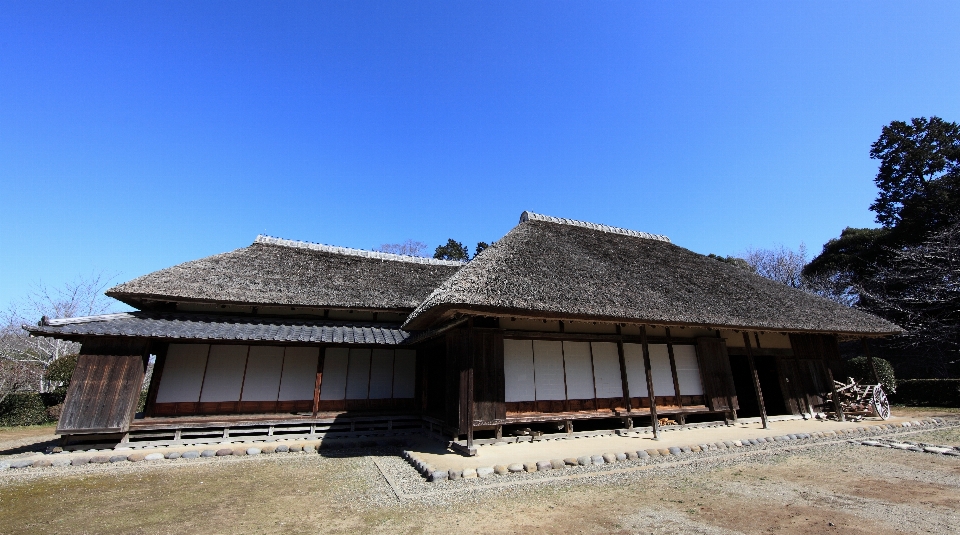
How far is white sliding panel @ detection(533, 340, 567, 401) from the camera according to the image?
8.72 metres

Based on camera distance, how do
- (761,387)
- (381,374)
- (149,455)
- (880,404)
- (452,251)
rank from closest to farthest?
(149,455), (381,374), (880,404), (761,387), (452,251)

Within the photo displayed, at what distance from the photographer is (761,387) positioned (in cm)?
1268

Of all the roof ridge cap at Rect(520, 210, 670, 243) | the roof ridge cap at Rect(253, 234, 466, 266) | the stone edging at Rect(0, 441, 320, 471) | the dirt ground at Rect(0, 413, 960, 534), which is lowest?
the dirt ground at Rect(0, 413, 960, 534)

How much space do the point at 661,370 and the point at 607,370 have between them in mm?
1531

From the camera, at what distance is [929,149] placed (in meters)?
20.8

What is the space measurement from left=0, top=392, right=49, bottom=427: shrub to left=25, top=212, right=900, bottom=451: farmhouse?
21.9 feet

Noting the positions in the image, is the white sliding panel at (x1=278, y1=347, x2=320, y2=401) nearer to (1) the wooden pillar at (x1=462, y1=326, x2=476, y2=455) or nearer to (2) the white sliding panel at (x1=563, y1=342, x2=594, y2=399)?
(1) the wooden pillar at (x1=462, y1=326, x2=476, y2=455)

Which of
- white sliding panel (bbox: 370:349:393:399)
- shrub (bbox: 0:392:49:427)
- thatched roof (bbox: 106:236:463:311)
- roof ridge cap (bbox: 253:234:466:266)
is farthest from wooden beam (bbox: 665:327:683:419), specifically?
shrub (bbox: 0:392:49:427)

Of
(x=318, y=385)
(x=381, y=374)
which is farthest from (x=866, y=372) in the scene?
(x=318, y=385)

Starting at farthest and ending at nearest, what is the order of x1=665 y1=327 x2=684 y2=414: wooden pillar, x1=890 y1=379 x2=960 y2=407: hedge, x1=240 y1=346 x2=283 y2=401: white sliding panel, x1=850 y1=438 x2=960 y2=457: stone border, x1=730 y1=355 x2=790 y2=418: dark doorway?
x1=890 y1=379 x2=960 y2=407: hedge
x1=730 y1=355 x2=790 y2=418: dark doorway
x1=240 y1=346 x2=283 y2=401: white sliding panel
x1=665 y1=327 x2=684 y2=414: wooden pillar
x1=850 y1=438 x2=960 y2=457: stone border

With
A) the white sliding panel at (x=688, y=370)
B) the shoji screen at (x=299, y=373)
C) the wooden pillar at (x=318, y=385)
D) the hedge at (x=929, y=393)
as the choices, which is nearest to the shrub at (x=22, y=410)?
the shoji screen at (x=299, y=373)

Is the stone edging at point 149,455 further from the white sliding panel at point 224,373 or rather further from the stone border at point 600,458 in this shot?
the stone border at point 600,458

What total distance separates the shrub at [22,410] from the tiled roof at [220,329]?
7416 mm

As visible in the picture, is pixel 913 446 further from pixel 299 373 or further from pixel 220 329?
pixel 220 329
